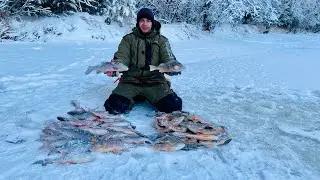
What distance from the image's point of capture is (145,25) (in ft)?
18.4

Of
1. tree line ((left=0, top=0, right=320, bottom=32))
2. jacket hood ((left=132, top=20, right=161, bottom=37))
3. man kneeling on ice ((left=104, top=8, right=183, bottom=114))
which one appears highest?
jacket hood ((left=132, top=20, right=161, bottom=37))

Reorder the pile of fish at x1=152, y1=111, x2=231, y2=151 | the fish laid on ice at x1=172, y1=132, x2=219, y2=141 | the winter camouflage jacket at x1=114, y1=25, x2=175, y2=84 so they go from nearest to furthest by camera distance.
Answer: the pile of fish at x1=152, y1=111, x2=231, y2=151 → the fish laid on ice at x1=172, y1=132, x2=219, y2=141 → the winter camouflage jacket at x1=114, y1=25, x2=175, y2=84

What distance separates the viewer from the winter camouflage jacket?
570cm

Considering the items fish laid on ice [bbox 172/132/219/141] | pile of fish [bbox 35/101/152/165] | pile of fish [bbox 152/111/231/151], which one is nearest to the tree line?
pile of fish [bbox 35/101/152/165]

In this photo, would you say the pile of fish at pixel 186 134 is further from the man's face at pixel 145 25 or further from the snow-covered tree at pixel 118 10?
the snow-covered tree at pixel 118 10

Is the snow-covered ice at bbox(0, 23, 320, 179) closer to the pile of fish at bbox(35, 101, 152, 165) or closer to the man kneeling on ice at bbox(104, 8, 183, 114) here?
the pile of fish at bbox(35, 101, 152, 165)

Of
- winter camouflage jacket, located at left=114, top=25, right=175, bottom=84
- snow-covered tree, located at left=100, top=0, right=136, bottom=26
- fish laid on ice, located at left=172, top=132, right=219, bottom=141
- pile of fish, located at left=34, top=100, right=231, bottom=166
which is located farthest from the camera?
snow-covered tree, located at left=100, top=0, right=136, bottom=26

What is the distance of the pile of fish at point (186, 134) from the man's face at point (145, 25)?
1.45 meters

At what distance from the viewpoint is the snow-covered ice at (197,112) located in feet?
11.8

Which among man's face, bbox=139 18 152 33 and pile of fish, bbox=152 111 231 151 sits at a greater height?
man's face, bbox=139 18 152 33

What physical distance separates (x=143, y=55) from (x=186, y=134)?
5.91 feet

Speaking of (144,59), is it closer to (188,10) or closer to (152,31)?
(152,31)

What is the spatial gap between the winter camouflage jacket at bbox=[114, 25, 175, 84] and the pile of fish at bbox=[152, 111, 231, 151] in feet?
3.53

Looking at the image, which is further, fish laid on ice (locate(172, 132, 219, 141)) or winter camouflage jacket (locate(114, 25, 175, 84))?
winter camouflage jacket (locate(114, 25, 175, 84))
